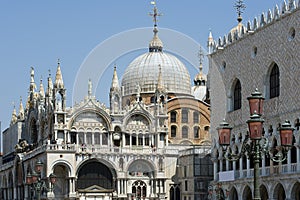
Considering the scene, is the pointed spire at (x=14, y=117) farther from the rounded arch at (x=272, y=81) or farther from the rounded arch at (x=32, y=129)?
the rounded arch at (x=272, y=81)

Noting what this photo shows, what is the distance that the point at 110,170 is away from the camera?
5381cm

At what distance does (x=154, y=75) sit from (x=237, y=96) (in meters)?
21.0

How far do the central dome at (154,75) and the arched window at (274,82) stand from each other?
24.6 meters

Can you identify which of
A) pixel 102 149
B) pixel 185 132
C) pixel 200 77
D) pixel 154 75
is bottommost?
pixel 102 149

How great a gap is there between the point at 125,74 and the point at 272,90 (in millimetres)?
29064

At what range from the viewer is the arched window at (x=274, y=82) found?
39591 millimetres

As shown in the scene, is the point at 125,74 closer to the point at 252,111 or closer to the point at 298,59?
the point at 298,59

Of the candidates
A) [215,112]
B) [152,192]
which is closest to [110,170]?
[152,192]

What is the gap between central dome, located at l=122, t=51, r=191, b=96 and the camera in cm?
6538

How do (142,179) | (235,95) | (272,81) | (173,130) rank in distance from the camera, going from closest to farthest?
(272,81) < (235,95) < (142,179) < (173,130)

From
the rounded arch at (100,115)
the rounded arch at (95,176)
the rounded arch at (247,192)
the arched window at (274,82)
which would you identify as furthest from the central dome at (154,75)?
the arched window at (274,82)

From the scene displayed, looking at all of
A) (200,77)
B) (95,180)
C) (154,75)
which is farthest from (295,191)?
(200,77)

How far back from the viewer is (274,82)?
131 feet

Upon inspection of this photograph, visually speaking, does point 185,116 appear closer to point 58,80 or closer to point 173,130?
point 173,130
